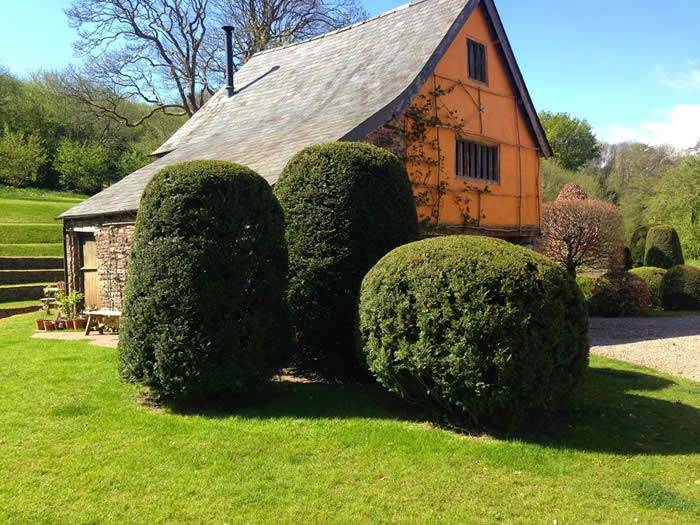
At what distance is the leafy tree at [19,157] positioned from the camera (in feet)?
120

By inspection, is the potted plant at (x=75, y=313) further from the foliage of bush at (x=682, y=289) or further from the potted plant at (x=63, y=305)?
the foliage of bush at (x=682, y=289)

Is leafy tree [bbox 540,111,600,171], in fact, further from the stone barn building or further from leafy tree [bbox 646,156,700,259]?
the stone barn building

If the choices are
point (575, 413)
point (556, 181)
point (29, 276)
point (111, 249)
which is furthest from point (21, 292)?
point (556, 181)

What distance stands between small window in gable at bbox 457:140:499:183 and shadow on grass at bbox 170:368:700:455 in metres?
6.97

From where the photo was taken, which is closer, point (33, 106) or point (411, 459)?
point (411, 459)

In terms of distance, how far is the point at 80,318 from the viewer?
13633 mm

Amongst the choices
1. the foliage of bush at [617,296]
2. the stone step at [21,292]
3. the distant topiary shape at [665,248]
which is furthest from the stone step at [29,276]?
the distant topiary shape at [665,248]

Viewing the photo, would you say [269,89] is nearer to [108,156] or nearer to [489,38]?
[489,38]

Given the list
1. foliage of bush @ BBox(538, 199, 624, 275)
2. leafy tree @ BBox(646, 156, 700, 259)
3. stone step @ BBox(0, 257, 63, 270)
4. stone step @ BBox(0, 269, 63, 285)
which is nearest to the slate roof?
foliage of bush @ BBox(538, 199, 624, 275)

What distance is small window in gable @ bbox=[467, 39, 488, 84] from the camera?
13375 mm

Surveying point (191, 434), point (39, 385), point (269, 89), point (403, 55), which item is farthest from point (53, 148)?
point (191, 434)

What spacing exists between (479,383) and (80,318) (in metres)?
11.6

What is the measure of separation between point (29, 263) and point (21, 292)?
9.14 feet

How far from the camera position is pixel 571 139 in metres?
46.8
